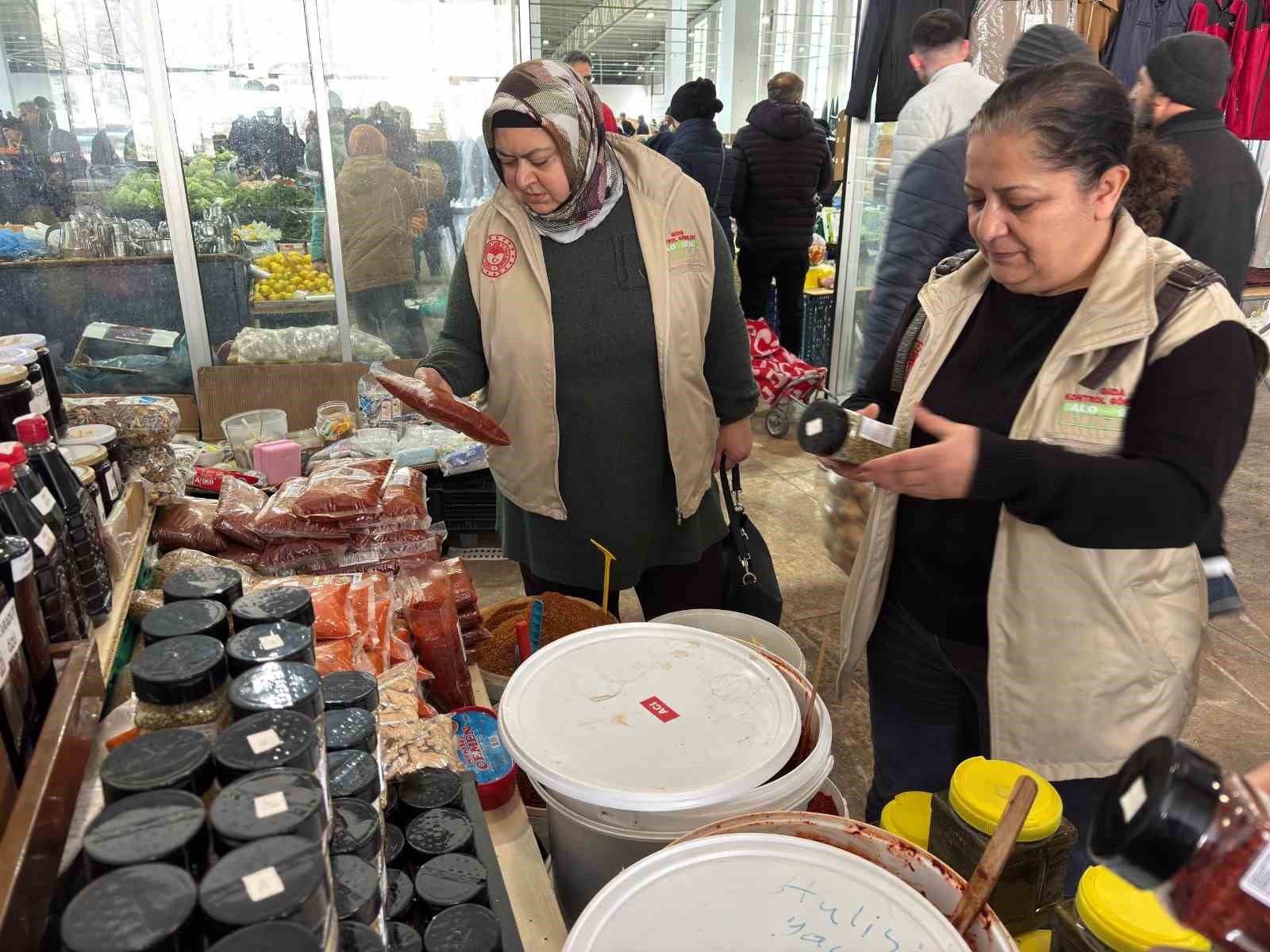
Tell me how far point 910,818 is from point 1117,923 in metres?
0.39

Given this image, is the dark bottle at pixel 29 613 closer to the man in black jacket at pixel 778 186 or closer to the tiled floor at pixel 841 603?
the tiled floor at pixel 841 603

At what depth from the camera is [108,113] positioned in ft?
12.6

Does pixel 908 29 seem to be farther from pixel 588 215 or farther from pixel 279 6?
pixel 588 215

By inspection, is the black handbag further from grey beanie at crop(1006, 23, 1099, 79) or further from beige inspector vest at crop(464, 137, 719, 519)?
grey beanie at crop(1006, 23, 1099, 79)

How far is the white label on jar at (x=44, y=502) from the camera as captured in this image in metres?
1.08

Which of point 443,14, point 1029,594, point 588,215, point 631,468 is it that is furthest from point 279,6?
point 1029,594

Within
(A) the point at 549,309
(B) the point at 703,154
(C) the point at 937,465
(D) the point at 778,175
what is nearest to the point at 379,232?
(B) the point at 703,154

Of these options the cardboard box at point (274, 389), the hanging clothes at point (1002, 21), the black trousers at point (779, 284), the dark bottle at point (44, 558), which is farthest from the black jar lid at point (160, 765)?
the black trousers at point (779, 284)

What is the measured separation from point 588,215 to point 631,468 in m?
0.57

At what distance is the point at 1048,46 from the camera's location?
242 centimetres

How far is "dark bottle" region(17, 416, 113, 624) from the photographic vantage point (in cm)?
122

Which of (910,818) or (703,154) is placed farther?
(703,154)

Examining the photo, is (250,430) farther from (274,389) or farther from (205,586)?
(205,586)

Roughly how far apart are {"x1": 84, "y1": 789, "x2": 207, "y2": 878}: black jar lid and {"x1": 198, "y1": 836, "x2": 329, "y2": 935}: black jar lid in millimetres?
27
